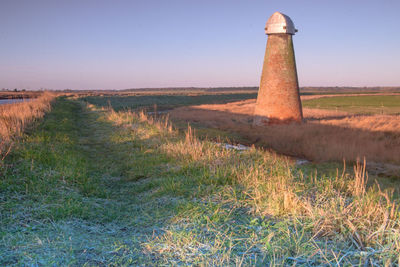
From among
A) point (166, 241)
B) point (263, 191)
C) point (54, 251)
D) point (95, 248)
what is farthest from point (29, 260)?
point (263, 191)

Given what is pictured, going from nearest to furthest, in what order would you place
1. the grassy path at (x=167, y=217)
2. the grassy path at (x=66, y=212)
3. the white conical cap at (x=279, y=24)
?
1. the grassy path at (x=167, y=217)
2. the grassy path at (x=66, y=212)
3. the white conical cap at (x=279, y=24)

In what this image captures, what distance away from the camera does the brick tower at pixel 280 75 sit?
47.4ft

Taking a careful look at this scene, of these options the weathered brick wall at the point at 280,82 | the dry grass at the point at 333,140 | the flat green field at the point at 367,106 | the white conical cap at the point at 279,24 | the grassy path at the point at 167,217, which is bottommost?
the dry grass at the point at 333,140

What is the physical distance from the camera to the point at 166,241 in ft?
9.96

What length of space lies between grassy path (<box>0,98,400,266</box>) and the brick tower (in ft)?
28.4

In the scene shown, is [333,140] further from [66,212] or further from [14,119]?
[14,119]

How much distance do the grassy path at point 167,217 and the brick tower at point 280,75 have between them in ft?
28.4

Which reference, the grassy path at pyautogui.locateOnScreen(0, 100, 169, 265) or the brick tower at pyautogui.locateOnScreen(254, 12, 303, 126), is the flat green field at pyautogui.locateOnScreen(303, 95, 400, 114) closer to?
the brick tower at pyautogui.locateOnScreen(254, 12, 303, 126)

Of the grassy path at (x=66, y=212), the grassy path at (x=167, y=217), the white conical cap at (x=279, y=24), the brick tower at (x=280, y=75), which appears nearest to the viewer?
the grassy path at (x=167, y=217)

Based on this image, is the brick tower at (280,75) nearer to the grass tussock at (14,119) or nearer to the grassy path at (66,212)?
the grassy path at (66,212)

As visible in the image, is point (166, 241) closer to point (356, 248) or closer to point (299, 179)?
point (356, 248)

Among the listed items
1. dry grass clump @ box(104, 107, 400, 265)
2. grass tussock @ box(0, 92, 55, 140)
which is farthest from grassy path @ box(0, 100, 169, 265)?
grass tussock @ box(0, 92, 55, 140)

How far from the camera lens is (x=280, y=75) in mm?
14508

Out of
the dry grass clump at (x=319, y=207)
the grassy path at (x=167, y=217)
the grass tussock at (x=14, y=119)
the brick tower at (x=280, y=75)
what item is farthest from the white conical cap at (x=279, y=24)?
the grass tussock at (x=14, y=119)
